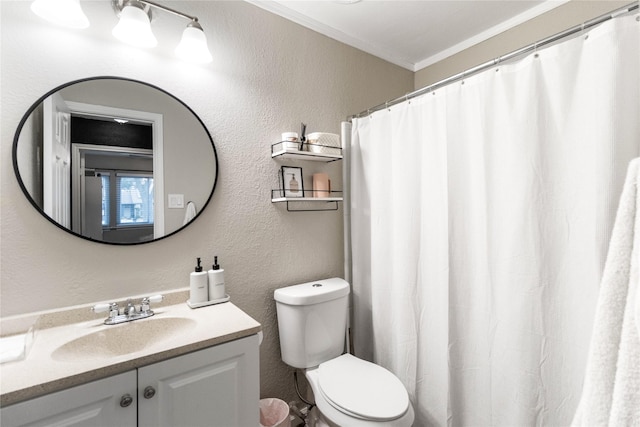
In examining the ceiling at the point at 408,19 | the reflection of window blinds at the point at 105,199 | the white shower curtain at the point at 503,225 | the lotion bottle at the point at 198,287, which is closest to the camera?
the white shower curtain at the point at 503,225

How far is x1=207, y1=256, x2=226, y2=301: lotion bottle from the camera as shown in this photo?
1.38 m

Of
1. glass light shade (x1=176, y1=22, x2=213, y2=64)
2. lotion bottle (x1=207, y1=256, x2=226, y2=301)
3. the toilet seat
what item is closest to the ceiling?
glass light shade (x1=176, y1=22, x2=213, y2=64)

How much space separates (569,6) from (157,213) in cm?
243

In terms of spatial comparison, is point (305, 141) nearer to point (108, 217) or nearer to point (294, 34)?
point (294, 34)

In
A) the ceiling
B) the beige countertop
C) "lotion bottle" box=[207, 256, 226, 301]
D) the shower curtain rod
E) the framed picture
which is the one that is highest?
the ceiling

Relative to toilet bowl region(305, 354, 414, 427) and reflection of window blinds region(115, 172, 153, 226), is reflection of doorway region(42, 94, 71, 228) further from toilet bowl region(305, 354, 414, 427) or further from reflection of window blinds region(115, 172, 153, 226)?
toilet bowl region(305, 354, 414, 427)

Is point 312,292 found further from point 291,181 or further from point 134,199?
point 134,199

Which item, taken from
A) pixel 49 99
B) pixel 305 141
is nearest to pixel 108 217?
pixel 49 99

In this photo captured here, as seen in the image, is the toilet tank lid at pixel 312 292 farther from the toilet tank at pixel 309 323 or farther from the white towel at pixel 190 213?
the white towel at pixel 190 213

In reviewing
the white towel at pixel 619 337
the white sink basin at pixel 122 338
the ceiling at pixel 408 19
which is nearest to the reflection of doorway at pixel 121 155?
the white sink basin at pixel 122 338

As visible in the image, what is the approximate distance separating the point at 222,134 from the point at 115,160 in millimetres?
488

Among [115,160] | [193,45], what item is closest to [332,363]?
[115,160]

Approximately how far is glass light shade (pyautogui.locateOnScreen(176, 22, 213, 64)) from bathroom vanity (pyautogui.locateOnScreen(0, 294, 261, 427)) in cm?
116

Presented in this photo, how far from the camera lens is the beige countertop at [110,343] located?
2.59 ft
